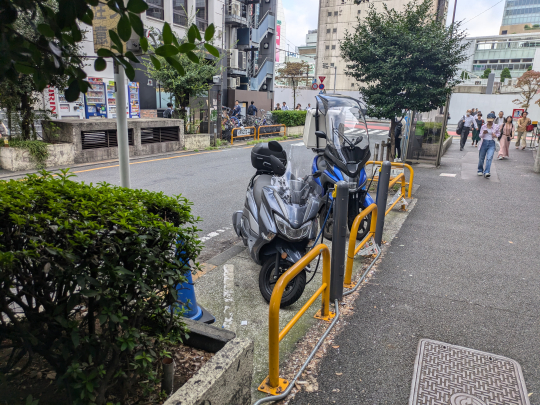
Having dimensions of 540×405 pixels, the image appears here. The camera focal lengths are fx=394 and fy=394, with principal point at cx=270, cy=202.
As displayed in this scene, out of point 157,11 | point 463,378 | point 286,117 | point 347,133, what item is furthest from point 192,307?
point 157,11

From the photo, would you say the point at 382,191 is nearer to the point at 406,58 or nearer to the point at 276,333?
the point at 276,333

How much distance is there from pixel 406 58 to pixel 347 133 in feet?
19.6

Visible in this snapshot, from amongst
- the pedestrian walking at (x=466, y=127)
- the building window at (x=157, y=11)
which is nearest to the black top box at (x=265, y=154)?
the pedestrian walking at (x=466, y=127)

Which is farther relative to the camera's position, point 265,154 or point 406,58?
point 406,58

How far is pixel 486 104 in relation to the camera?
40656 mm

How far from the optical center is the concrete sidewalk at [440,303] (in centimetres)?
306

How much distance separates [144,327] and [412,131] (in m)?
13.6

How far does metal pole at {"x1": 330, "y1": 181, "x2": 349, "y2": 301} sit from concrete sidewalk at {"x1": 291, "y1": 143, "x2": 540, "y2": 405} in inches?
15.6

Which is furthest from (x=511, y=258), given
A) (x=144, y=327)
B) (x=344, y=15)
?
(x=344, y=15)

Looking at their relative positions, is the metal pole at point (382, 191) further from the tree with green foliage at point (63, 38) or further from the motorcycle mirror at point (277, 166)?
the tree with green foliage at point (63, 38)

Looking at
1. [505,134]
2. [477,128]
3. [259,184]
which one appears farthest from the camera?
[477,128]

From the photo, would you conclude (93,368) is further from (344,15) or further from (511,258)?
(344,15)

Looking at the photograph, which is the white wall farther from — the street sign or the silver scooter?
the street sign

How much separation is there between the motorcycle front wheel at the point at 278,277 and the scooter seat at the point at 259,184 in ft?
2.30
